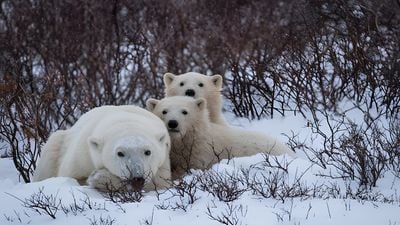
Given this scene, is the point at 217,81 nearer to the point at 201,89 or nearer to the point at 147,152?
the point at 201,89

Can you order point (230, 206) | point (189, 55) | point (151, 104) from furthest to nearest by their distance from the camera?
1. point (189, 55)
2. point (151, 104)
3. point (230, 206)

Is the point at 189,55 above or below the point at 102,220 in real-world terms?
above

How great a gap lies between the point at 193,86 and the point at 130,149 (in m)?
2.21

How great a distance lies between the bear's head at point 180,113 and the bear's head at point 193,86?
0.71 m

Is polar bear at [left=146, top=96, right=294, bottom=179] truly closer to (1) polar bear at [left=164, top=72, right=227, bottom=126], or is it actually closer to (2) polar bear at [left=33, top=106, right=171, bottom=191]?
(2) polar bear at [left=33, top=106, right=171, bottom=191]

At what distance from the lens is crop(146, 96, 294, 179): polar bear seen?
556cm

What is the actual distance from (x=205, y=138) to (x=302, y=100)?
5.91 ft

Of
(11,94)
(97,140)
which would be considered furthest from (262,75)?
(97,140)

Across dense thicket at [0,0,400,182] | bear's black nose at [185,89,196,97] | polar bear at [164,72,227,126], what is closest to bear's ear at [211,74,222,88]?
polar bear at [164,72,227,126]

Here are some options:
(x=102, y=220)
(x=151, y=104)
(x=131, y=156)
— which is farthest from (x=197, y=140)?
(x=102, y=220)

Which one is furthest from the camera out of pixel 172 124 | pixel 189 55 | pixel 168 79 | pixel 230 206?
pixel 189 55

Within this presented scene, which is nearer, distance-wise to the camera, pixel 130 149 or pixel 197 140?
pixel 130 149

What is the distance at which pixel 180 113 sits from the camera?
562 cm

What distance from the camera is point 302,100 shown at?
23.4ft
